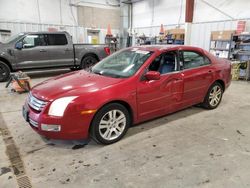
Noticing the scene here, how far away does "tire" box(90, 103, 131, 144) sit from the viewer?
8.98 ft

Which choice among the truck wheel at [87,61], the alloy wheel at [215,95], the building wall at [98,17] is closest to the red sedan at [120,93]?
the alloy wheel at [215,95]

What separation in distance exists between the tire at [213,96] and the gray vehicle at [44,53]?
17.8 feet

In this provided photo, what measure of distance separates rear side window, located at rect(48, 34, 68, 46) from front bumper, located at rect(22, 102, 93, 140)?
571cm

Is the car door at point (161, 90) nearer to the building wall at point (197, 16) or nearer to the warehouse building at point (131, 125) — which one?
the warehouse building at point (131, 125)

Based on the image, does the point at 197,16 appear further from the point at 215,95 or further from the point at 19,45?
the point at 19,45

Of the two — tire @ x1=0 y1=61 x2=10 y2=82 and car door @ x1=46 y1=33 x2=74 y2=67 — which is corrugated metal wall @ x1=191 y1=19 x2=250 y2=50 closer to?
car door @ x1=46 y1=33 x2=74 y2=67

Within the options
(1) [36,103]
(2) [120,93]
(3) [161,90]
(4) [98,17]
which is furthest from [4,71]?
(4) [98,17]

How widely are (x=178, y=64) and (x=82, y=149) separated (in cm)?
206

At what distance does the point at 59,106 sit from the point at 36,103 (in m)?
0.40

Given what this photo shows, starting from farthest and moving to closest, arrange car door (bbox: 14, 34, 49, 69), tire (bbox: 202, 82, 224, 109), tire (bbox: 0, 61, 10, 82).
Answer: car door (bbox: 14, 34, 49, 69), tire (bbox: 0, 61, 10, 82), tire (bbox: 202, 82, 224, 109)

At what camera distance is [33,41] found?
7.45m

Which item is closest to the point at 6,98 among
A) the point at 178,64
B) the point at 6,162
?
the point at 6,162

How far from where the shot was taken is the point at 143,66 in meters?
3.12

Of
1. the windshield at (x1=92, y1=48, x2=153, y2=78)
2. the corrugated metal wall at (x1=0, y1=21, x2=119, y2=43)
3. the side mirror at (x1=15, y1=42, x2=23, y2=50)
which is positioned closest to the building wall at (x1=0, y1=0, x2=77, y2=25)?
the corrugated metal wall at (x1=0, y1=21, x2=119, y2=43)
